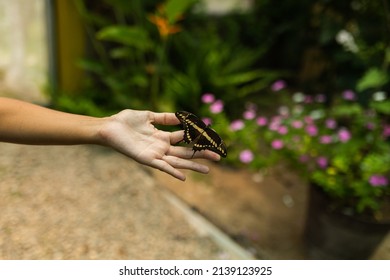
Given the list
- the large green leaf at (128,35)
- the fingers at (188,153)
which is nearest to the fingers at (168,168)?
the fingers at (188,153)

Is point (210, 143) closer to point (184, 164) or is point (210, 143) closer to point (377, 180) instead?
point (184, 164)

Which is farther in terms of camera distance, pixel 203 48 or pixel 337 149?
pixel 203 48

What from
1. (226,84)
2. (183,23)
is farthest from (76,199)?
(183,23)

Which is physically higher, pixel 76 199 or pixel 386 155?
pixel 386 155

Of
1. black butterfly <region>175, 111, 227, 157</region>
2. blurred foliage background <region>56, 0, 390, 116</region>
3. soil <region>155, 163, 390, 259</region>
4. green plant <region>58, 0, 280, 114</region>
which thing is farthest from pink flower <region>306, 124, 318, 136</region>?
black butterfly <region>175, 111, 227, 157</region>

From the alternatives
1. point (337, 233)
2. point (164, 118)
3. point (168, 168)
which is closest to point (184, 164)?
point (168, 168)

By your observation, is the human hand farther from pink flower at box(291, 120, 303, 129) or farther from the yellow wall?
the yellow wall

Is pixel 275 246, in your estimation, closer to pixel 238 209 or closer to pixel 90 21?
pixel 238 209
